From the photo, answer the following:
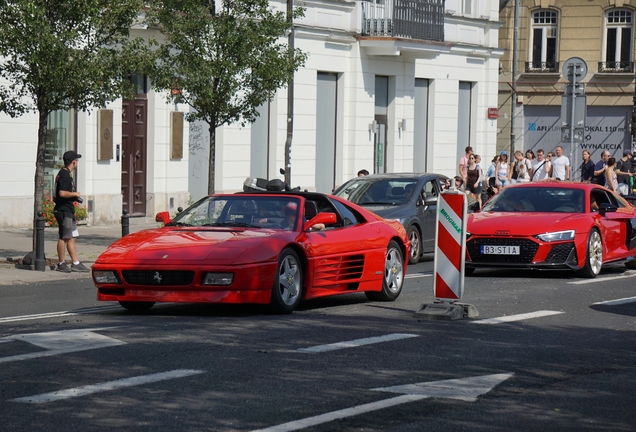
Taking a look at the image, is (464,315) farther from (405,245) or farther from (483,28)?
(483,28)

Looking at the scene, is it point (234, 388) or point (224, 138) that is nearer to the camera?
point (234, 388)

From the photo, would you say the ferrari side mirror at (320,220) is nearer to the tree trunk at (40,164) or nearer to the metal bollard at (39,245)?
the metal bollard at (39,245)

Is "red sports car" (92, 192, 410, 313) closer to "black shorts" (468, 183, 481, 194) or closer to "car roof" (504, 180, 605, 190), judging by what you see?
"car roof" (504, 180, 605, 190)

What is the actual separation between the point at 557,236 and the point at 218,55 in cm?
744

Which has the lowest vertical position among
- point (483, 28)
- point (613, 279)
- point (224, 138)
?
point (613, 279)

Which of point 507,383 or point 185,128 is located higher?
point 185,128

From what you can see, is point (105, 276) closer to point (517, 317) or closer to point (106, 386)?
point (106, 386)

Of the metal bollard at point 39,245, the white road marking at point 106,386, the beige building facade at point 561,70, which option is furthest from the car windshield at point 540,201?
the beige building facade at point 561,70

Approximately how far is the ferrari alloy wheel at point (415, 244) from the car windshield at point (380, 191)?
22.0 inches

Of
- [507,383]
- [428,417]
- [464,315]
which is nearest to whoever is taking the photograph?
[428,417]

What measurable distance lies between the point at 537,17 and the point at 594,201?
121ft

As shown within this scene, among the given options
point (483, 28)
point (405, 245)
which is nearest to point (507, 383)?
point (405, 245)

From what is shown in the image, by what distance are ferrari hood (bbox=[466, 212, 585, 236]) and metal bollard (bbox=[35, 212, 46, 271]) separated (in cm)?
A: 596

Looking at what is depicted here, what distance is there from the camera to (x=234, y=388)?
25.2 ft
